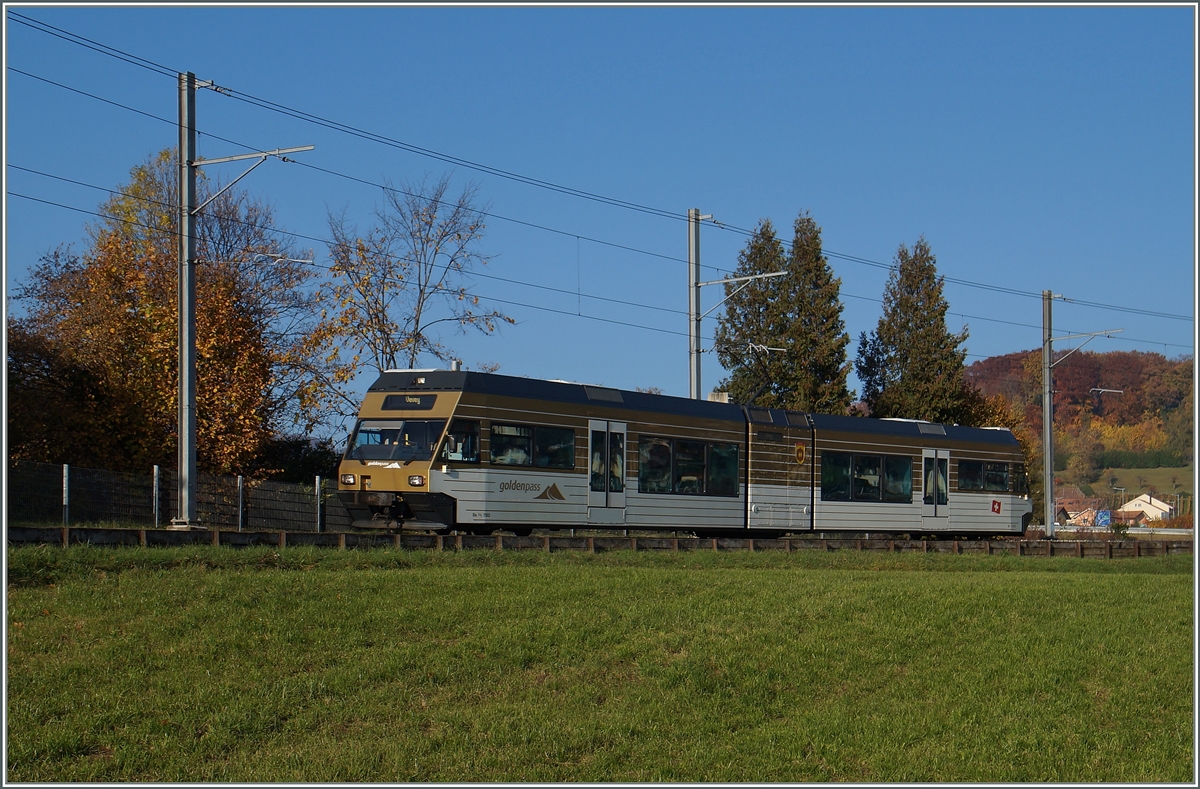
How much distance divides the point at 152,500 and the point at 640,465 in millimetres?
11103

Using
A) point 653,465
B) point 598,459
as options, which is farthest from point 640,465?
point 598,459

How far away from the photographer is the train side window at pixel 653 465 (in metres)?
25.7

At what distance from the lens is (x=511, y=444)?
912 inches

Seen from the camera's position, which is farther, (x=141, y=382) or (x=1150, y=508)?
(x=1150, y=508)

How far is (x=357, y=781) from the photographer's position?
952 centimetres

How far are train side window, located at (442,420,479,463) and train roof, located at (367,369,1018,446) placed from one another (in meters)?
0.66

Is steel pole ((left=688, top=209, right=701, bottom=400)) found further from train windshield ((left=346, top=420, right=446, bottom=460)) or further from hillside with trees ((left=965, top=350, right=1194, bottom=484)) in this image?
hillside with trees ((left=965, top=350, right=1194, bottom=484))

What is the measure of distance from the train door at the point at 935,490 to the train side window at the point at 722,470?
22.0 ft

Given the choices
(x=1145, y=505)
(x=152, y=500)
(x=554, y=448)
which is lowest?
(x=1145, y=505)

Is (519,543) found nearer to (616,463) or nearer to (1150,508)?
(616,463)

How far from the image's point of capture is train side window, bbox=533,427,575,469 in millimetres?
23641

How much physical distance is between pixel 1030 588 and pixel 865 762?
851 centimetres

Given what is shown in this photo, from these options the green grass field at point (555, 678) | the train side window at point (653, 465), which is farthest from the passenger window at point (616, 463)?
the green grass field at point (555, 678)

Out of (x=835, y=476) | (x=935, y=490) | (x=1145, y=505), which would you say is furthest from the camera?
(x=1145, y=505)
